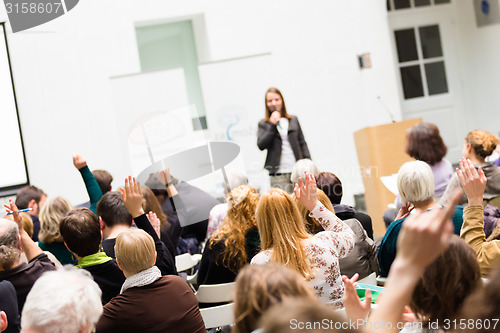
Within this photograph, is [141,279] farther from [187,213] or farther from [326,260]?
[187,213]

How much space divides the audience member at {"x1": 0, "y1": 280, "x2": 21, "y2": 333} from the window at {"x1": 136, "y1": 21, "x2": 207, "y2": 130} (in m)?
5.29

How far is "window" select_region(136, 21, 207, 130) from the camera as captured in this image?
773 cm

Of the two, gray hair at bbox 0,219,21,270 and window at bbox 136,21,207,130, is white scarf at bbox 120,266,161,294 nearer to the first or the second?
gray hair at bbox 0,219,21,270

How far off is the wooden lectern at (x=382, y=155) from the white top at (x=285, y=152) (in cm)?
106

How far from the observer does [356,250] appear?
321 cm

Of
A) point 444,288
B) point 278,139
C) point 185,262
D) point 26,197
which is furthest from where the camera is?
point 278,139

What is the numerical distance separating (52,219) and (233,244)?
1.25m

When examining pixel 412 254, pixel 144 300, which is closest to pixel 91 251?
pixel 144 300

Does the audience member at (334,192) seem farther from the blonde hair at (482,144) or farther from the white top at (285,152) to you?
the white top at (285,152)

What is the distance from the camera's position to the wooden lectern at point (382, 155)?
6168 mm

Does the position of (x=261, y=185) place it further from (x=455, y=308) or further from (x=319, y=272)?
(x=455, y=308)

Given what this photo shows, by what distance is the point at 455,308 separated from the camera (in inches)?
61.4

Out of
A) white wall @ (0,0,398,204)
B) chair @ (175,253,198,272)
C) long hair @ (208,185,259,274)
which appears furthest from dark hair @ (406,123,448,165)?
white wall @ (0,0,398,204)

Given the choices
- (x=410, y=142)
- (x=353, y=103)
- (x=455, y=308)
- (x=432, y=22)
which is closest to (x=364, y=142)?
(x=353, y=103)
